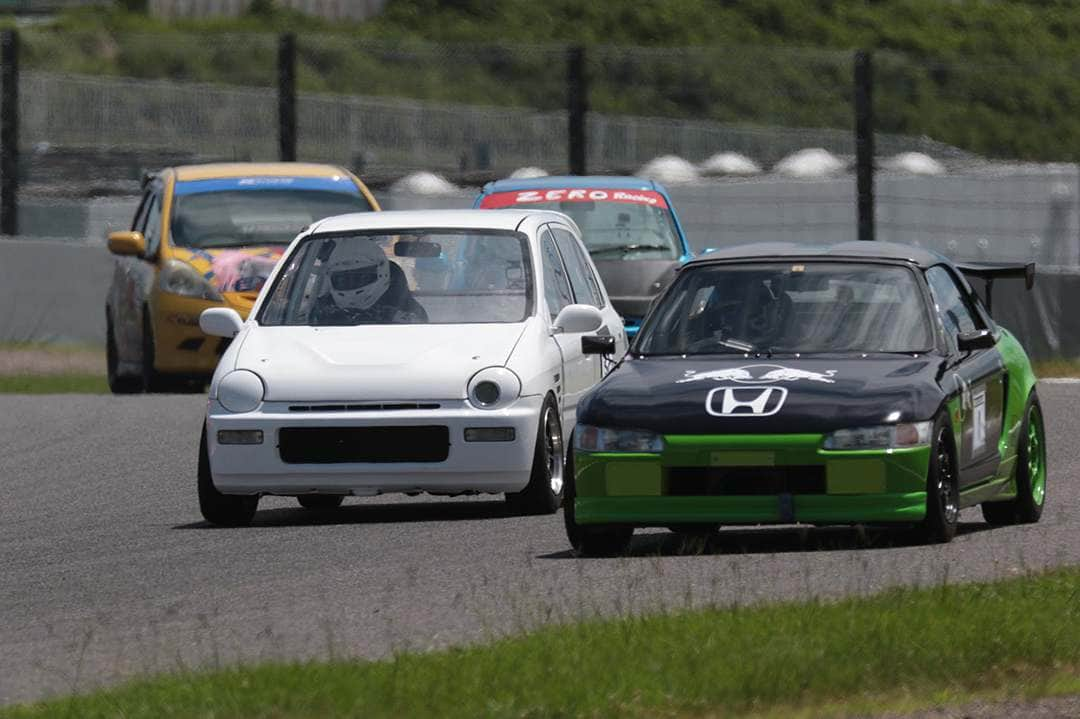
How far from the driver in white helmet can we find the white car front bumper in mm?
953

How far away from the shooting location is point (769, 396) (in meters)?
10.6

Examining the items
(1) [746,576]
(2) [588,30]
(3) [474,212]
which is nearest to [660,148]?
(2) [588,30]

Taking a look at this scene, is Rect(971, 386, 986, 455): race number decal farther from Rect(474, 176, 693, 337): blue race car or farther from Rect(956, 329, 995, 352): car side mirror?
Rect(474, 176, 693, 337): blue race car

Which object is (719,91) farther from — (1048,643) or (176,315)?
(1048,643)

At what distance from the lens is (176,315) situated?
68.8 ft

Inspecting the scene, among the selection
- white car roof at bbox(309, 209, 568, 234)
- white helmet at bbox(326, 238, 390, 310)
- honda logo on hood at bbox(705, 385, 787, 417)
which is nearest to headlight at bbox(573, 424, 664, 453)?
honda logo on hood at bbox(705, 385, 787, 417)

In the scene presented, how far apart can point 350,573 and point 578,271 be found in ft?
13.8

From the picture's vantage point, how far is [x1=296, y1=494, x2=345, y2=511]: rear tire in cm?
1386

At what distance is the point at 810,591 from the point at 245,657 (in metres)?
2.12

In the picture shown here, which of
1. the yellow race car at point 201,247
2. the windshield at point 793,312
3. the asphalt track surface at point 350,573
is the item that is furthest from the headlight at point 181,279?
the windshield at point 793,312

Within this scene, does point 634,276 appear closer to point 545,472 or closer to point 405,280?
point 405,280

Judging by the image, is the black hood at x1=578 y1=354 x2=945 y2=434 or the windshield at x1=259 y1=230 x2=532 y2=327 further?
the windshield at x1=259 y1=230 x2=532 y2=327

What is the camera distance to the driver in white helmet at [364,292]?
1336 cm

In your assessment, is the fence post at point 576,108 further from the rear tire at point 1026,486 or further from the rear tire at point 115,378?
the rear tire at point 1026,486
